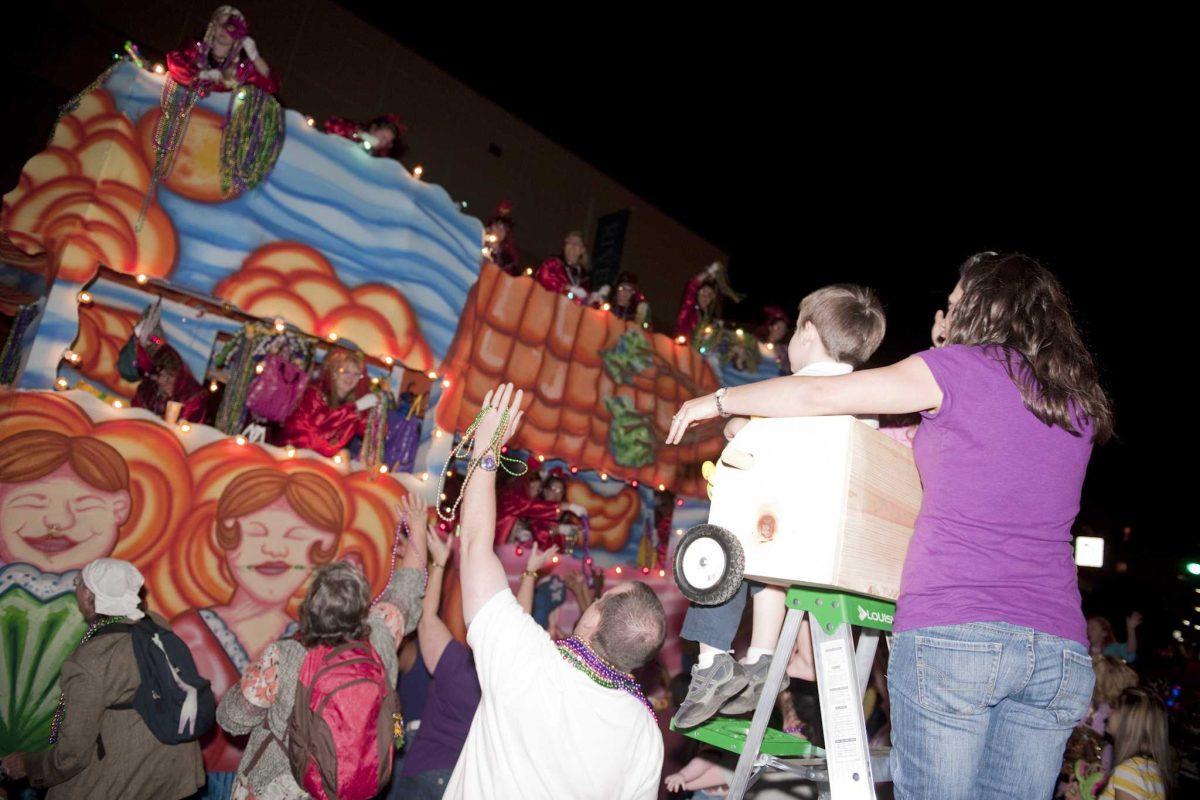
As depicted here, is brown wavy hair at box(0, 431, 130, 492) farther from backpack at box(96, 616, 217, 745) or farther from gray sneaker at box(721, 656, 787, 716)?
gray sneaker at box(721, 656, 787, 716)

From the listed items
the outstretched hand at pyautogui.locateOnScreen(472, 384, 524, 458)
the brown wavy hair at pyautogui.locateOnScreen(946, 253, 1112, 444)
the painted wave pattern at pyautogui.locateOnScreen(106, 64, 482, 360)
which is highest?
the painted wave pattern at pyautogui.locateOnScreen(106, 64, 482, 360)

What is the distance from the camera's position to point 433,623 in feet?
12.4

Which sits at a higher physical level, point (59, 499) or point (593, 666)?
point (593, 666)

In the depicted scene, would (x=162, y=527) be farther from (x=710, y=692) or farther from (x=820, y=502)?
(x=820, y=502)

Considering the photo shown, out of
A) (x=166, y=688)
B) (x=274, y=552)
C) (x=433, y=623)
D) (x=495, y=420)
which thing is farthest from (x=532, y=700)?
(x=274, y=552)

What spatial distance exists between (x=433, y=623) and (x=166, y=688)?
130 cm

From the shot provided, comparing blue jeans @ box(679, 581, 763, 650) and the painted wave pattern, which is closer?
blue jeans @ box(679, 581, 763, 650)

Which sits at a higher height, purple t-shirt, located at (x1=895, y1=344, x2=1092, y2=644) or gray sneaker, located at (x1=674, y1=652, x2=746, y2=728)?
purple t-shirt, located at (x1=895, y1=344, x2=1092, y2=644)

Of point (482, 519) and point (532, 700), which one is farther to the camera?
point (482, 519)

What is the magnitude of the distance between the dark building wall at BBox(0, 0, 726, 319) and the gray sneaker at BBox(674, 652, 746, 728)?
8.28 metres

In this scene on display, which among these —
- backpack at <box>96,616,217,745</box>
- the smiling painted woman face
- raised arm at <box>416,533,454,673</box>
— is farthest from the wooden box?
the smiling painted woman face

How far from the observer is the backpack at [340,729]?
2783 millimetres

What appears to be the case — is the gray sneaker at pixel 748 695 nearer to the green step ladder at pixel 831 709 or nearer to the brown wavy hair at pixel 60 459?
the green step ladder at pixel 831 709

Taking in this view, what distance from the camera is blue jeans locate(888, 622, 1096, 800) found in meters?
1.51
